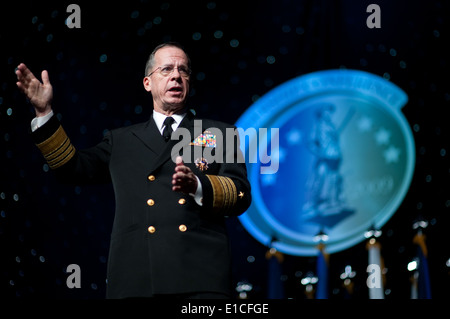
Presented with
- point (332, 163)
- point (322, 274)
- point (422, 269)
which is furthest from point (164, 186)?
point (422, 269)

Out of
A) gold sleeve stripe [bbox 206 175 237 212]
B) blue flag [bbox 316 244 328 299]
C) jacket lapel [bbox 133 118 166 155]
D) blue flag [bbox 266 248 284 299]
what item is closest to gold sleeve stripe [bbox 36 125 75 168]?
jacket lapel [bbox 133 118 166 155]

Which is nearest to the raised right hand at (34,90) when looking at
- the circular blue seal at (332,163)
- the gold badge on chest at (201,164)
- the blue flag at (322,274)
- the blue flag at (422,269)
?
the gold badge on chest at (201,164)

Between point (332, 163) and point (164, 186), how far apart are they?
7.87 feet

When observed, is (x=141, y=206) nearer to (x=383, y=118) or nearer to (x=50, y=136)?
(x=50, y=136)

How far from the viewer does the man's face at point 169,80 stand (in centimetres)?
224

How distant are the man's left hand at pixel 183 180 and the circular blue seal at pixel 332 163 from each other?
7.49ft

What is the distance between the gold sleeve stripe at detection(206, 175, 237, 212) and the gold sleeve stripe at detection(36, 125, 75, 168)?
52 centimetres

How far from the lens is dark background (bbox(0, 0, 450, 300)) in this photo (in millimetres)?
3678

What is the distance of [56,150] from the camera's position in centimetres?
208

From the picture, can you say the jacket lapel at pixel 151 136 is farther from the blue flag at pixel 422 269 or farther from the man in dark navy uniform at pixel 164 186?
the blue flag at pixel 422 269

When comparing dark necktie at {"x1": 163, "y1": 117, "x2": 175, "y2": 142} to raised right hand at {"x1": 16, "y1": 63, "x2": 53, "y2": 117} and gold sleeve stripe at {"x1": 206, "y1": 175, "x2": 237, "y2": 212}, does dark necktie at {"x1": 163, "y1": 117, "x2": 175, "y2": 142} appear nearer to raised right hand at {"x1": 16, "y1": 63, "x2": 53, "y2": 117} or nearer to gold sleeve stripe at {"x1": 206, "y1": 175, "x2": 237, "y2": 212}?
gold sleeve stripe at {"x1": 206, "y1": 175, "x2": 237, "y2": 212}

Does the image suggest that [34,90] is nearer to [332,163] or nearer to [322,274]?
[332,163]

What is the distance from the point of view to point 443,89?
4297 mm
